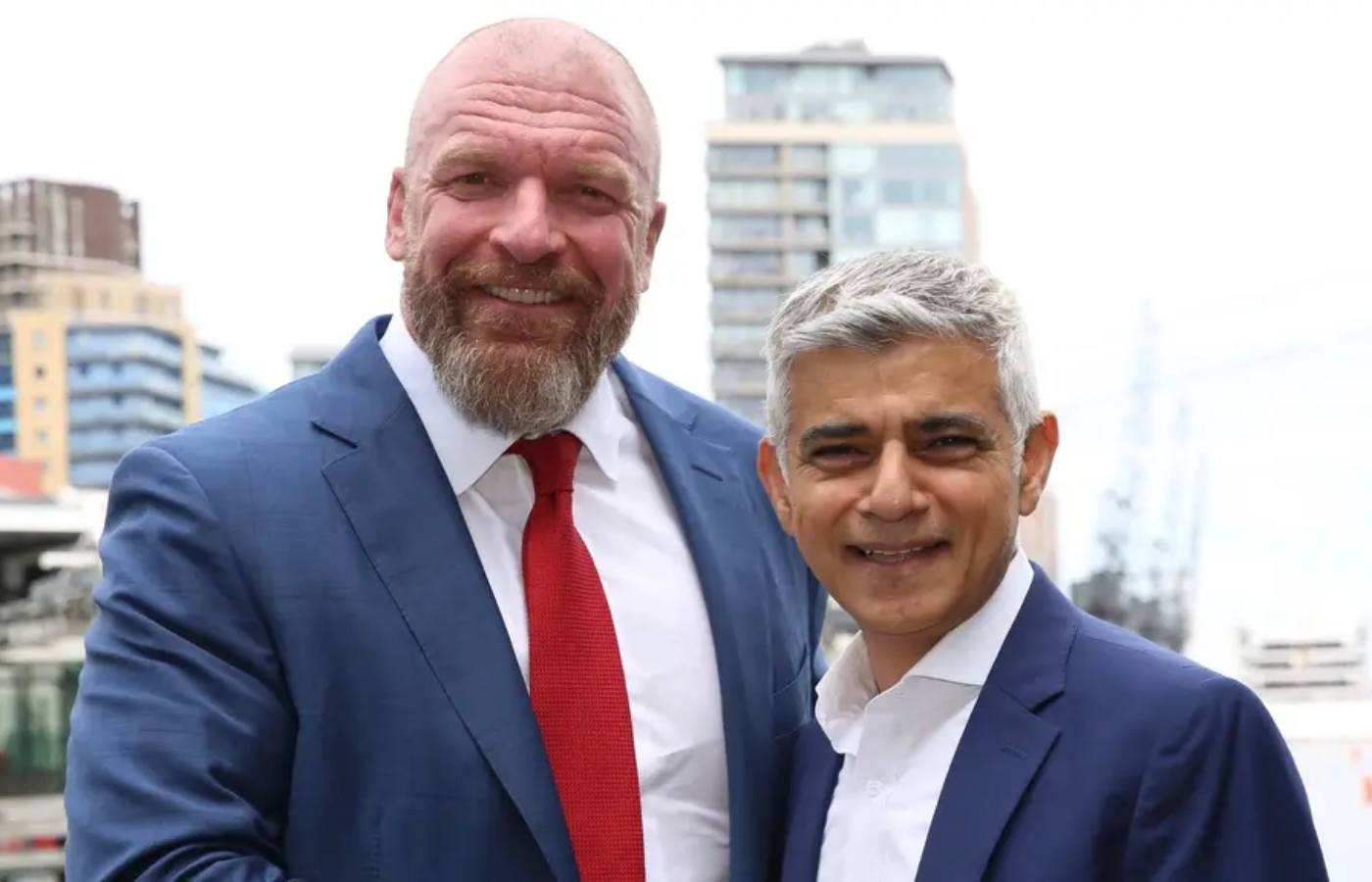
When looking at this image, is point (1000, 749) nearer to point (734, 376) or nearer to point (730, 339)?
point (734, 376)

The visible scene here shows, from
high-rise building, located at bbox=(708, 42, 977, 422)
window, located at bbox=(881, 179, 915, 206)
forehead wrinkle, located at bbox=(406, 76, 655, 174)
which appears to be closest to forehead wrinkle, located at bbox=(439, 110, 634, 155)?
forehead wrinkle, located at bbox=(406, 76, 655, 174)

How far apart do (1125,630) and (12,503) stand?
7.39 meters

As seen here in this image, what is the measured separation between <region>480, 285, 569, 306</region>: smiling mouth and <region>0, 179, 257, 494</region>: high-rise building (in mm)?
33287

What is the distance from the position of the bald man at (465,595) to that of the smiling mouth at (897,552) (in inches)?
13.3

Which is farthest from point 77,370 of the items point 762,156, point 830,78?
point 830,78

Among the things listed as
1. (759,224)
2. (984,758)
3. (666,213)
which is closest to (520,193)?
(666,213)

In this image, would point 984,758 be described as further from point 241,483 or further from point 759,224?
point 759,224

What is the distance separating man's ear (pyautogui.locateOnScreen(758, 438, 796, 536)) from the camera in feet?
5.45

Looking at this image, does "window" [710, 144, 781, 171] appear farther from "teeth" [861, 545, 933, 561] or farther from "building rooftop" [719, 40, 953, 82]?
"teeth" [861, 545, 933, 561]

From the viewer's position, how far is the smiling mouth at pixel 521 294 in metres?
1.76

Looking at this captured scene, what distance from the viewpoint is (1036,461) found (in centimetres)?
160

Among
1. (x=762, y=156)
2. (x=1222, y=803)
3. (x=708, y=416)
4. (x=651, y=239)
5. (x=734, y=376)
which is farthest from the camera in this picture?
(x=762, y=156)

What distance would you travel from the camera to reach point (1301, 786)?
1.41m

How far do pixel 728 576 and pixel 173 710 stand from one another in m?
0.65
